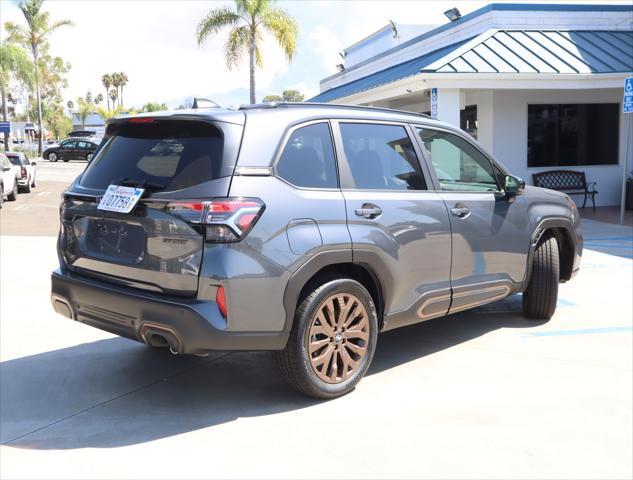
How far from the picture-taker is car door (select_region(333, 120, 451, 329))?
4.35m

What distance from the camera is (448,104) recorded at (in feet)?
46.0

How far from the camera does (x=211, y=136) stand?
3941 mm

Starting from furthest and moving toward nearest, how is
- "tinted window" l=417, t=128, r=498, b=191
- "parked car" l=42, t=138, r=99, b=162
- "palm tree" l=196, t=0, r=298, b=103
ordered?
"parked car" l=42, t=138, r=99, b=162
"palm tree" l=196, t=0, r=298, b=103
"tinted window" l=417, t=128, r=498, b=191

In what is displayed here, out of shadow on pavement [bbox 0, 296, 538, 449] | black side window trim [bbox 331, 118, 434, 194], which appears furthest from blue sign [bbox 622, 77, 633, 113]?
black side window trim [bbox 331, 118, 434, 194]

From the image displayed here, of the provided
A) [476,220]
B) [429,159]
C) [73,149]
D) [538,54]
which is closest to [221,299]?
[429,159]

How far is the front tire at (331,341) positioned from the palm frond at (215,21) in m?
25.3

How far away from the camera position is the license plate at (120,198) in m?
3.93

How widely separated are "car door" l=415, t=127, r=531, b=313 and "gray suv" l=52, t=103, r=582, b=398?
0.08 feet

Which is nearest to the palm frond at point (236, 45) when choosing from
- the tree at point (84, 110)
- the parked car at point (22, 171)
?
the parked car at point (22, 171)

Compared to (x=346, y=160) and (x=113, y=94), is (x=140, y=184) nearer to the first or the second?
(x=346, y=160)

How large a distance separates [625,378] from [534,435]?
134 cm

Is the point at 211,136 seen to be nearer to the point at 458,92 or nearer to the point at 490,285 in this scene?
the point at 490,285

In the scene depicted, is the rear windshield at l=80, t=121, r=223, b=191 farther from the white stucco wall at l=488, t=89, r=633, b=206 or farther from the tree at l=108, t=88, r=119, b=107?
the tree at l=108, t=88, r=119, b=107

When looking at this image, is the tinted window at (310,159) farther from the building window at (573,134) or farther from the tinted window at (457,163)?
the building window at (573,134)
